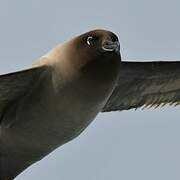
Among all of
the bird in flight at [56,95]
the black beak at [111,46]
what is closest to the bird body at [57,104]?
the bird in flight at [56,95]

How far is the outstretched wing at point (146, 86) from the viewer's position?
14.4 metres

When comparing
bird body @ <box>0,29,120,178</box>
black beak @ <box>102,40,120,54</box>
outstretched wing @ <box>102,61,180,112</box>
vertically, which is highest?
black beak @ <box>102,40,120,54</box>

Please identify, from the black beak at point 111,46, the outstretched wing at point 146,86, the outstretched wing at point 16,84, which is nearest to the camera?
the black beak at point 111,46

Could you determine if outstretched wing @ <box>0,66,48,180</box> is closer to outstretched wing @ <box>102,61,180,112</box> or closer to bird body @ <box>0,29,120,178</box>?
bird body @ <box>0,29,120,178</box>

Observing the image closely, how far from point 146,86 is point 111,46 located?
2.59 meters

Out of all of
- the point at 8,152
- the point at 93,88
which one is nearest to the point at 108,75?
the point at 93,88

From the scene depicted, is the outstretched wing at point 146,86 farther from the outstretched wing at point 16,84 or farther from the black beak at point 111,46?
the outstretched wing at point 16,84

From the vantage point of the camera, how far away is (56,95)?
12.9 meters

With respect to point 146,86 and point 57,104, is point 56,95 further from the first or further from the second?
point 146,86

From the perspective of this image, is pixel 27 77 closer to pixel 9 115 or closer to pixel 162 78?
pixel 9 115

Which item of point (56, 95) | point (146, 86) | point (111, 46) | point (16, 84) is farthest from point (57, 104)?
point (146, 86)

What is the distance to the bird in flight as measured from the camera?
12.7 m

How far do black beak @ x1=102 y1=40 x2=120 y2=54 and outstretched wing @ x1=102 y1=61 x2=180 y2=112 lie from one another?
145cm

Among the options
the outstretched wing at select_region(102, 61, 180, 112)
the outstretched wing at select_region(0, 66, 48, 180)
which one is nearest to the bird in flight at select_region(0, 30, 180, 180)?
the outstretched wing at select_region(0, 66, 48, 180)
